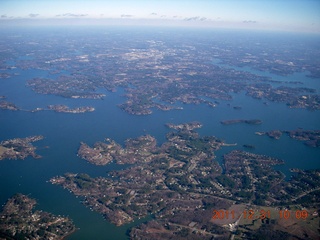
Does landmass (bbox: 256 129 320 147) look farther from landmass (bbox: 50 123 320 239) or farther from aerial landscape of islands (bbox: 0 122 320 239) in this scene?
landmass (bbox: 50 123 320 239)

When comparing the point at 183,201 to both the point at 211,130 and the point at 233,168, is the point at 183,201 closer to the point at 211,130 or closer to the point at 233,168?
the point at 233,168

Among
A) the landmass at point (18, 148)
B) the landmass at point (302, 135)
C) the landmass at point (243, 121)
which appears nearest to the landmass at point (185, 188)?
the landmass at point (18, 148)

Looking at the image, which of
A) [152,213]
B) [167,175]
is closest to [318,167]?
[167,175]

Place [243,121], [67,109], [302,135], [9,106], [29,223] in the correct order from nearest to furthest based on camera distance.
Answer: [29,223] < [302,135] < [243,121] < [67,109] < [9,106]

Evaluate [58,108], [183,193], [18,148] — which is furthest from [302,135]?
[58,108]
